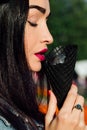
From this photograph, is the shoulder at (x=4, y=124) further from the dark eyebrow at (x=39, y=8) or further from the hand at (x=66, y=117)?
the dark eyebrow at (x=39, y=8)

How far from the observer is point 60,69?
300 centimetres

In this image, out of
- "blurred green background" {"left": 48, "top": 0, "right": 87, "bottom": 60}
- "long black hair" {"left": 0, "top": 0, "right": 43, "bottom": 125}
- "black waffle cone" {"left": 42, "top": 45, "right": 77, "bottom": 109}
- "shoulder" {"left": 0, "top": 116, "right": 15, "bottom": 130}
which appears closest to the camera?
"shoulder" {"left": 0, "top": 116, "right": 15, "bottom": 130}

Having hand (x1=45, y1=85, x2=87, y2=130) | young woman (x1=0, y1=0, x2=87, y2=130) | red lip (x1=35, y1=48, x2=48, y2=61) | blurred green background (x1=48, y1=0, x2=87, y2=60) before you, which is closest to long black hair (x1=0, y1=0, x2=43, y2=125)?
young woman (x1=0, y1=0, x2=87, y2=130)

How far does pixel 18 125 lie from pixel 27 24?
59 cm

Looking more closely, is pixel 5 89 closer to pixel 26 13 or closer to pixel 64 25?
pixel 26 13

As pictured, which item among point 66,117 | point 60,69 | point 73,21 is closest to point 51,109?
point 66,117

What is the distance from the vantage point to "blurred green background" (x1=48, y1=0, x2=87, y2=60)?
178 feet

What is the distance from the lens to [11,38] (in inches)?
114

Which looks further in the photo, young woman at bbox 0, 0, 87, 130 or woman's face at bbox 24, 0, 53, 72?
woman's face at bbox 24, 0, 53, 72

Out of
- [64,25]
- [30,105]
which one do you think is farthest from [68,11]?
[30,105]

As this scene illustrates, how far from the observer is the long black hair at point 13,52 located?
2889 mm

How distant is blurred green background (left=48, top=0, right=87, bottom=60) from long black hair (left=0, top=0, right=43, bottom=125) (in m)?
48.5

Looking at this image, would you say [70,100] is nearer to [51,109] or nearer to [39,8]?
[51,109]

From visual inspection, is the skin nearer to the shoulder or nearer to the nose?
the nose
